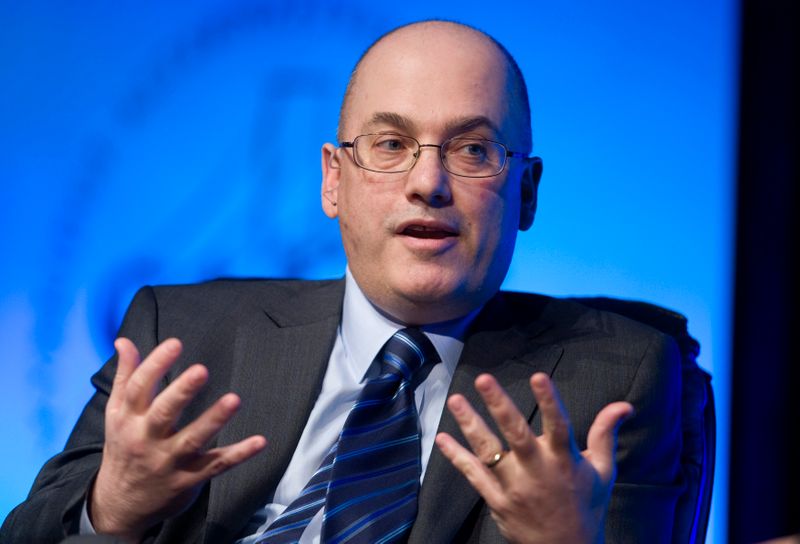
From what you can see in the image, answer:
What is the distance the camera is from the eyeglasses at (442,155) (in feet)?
5.04

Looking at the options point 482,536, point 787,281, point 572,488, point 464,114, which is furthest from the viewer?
point 787,281

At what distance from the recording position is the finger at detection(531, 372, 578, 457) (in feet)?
3.53

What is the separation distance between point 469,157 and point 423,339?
1.19 ft


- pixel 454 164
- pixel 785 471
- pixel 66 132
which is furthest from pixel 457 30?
pixel 785 471

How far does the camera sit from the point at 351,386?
1.59m

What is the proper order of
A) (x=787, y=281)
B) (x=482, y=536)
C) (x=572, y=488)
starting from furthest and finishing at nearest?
(x=787, y=281) < (x=482, y=536) < (x=572, y=488)

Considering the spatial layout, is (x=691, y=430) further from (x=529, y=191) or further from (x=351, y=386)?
(x=351, y=386)

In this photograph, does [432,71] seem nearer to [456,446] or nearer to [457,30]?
[457,30]

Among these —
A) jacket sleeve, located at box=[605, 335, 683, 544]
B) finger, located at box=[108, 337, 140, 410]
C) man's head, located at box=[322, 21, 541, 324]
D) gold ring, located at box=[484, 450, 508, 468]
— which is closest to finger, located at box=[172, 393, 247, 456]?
finger, located at box=[108, 337, 140, 410]

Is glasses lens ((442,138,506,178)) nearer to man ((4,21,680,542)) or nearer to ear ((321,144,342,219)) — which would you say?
man ((4,21,680,542))

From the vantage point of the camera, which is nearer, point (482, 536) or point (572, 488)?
point (572, 488)

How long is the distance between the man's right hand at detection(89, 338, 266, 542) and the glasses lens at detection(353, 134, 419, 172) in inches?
22.3

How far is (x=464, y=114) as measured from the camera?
1.52 metres

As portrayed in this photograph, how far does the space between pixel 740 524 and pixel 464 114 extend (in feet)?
4.52
